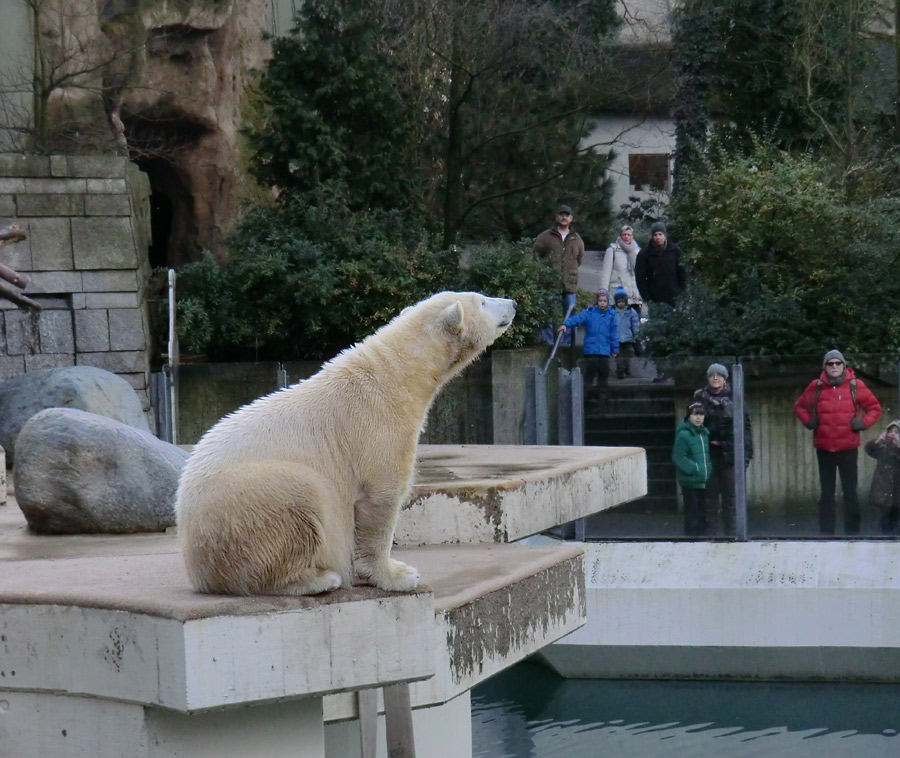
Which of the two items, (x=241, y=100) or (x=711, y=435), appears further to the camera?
(x=241, y=100)

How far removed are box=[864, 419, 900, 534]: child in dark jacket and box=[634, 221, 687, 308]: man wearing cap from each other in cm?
448

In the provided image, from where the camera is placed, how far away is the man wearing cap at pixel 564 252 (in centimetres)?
1598

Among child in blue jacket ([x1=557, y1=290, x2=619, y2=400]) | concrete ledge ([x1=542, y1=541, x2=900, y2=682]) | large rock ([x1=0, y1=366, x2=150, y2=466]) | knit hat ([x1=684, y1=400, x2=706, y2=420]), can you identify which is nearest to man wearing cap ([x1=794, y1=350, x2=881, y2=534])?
concrete ledge ([x1=542, y1=541, x2=900, y2=682])

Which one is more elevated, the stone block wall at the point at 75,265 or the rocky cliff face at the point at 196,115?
the rocky cliff face at the point at 196,115

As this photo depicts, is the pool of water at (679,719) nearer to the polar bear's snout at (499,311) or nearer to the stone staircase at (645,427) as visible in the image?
the stone staircase at (645,427)

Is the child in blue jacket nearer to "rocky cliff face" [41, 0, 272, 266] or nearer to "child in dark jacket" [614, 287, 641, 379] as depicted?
"child in dark jacket" [614, 287, 641, 379]

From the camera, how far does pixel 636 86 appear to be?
806 inches

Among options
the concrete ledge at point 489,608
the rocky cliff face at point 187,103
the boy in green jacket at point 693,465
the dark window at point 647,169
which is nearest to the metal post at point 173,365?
the rocky cliff face at point 187,103

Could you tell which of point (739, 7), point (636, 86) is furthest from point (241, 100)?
point (739, 7)

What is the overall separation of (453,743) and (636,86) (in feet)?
50.2

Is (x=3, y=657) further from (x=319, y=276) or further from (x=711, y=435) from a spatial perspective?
(x=319, y=276)

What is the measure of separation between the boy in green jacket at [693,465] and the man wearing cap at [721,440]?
54mm

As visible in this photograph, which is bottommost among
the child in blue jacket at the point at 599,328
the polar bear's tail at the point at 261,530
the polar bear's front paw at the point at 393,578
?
the polar bear's front paw at the point at 393,578

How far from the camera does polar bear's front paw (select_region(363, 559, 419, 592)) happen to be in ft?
13.8
